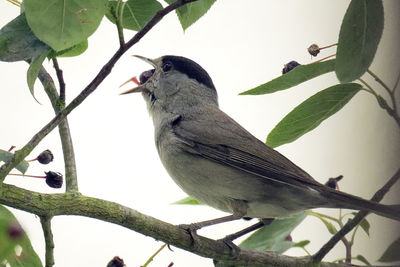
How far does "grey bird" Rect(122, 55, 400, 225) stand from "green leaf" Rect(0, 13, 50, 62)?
1043 millimetres

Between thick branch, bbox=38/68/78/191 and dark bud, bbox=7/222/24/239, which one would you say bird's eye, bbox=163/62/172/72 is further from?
dark bud, bbox=7/222/24/239

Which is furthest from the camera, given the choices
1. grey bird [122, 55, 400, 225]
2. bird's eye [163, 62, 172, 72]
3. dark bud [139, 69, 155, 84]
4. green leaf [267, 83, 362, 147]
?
bird's eye [163, 62, 172, 72]

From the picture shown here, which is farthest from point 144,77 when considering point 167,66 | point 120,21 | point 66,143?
point 120,21

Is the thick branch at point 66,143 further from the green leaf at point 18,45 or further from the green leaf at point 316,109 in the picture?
the green leaf at point 316,109

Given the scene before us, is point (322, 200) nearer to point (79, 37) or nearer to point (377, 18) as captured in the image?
point (377, 18)

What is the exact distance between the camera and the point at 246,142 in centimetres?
243

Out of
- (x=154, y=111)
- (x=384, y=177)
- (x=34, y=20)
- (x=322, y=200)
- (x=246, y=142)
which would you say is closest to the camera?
(x=34, y=20)

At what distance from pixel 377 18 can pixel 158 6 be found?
66 centimetres

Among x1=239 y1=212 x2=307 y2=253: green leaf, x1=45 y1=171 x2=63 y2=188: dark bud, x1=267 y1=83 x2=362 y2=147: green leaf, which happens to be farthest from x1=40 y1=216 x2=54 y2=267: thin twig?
x1=239 y1=212 x2=307 y2=253: green leaf

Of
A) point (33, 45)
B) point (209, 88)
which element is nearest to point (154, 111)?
point (209, 88)

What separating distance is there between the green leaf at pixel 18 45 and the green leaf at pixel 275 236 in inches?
43.7

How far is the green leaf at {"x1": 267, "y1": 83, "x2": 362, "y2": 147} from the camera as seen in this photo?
1.65m

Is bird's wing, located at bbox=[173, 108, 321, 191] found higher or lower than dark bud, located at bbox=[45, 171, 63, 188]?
higher

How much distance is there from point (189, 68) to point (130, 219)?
167 centimetres
